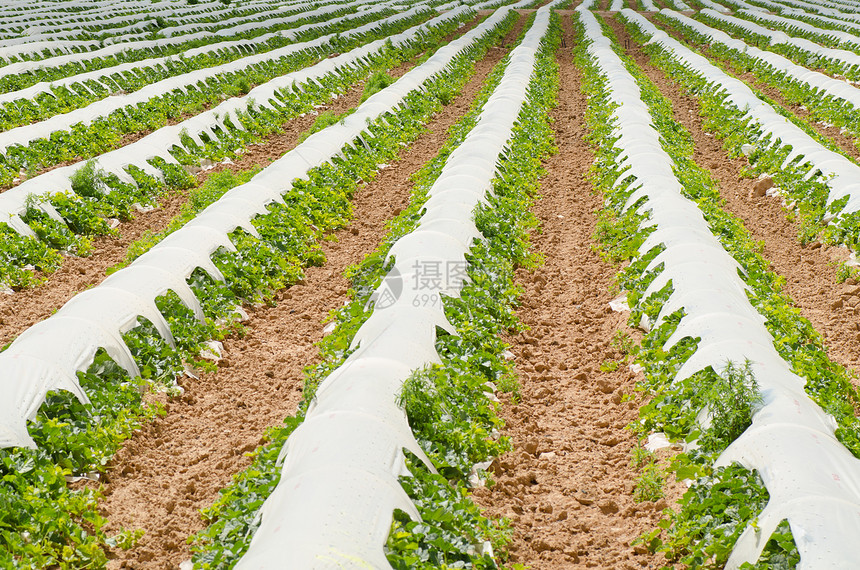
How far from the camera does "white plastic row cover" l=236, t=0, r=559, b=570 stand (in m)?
4.16

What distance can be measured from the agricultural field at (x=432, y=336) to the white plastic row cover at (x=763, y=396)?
0.03 metres

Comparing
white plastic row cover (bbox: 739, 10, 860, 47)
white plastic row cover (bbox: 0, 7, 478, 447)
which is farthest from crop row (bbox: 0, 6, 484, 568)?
white plastic row cover (bbox: 739, 10, 860, 47)

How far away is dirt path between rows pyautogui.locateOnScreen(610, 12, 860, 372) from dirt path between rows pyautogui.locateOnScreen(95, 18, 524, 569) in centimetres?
600

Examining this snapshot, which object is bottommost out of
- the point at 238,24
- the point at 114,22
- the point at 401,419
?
the point at 401,419

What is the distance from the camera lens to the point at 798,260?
10.1 m

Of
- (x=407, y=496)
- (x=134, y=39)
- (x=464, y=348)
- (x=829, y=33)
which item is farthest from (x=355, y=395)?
(x=829, y=33)

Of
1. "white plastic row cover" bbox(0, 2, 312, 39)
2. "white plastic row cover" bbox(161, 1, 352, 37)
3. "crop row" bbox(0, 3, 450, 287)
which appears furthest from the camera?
"white plastic row cover" bbox(161, 1, 352, 37)

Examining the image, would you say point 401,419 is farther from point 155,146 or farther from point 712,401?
point 155,146

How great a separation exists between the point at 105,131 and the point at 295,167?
18.1ft

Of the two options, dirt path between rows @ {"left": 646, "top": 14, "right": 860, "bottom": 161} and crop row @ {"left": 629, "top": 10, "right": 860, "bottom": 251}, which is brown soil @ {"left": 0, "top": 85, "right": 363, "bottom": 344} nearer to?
crop row @ {"left": 629, "top": 10, "right": 860, "bottom": 251}

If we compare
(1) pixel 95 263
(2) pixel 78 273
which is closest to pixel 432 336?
(2) pixel 78 273

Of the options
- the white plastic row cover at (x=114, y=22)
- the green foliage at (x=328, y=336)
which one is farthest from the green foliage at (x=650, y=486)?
the white plastic row cover at (x=114, y=22)

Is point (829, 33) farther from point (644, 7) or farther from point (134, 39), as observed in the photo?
point (134, 39)

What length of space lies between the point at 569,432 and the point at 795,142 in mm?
9298
